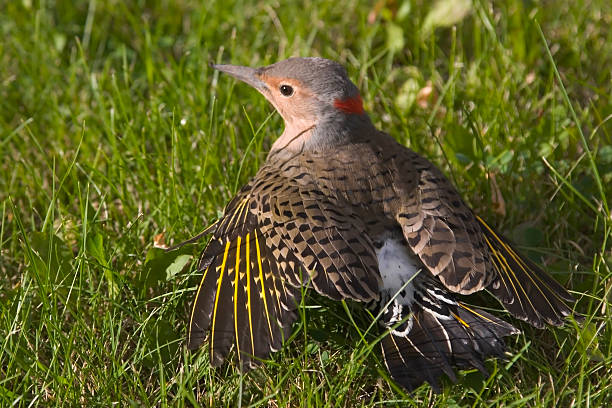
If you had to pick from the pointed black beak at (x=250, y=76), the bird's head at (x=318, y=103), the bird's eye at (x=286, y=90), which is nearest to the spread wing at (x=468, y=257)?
the bird's head at (x=318, y=103)

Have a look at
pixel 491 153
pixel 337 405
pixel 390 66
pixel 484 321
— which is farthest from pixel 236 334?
pixel 390 66

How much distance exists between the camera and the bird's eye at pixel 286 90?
4027 mm

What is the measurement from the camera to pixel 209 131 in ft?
14.0

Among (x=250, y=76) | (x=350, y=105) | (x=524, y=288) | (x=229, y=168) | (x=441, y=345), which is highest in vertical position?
(x=250, y=76)

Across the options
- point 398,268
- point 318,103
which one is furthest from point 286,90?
point 398,268

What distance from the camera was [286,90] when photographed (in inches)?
159

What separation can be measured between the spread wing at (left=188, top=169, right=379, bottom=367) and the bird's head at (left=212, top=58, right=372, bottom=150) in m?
0.40

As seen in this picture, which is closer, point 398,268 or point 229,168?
point 398,268

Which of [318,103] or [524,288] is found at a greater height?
[318,103]

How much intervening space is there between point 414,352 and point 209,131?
1.68 meters

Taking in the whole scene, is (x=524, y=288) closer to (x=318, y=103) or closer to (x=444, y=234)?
(x=444, y=234)

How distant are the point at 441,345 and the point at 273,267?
0.77 metres

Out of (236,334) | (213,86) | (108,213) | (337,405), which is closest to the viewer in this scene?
(337,405)

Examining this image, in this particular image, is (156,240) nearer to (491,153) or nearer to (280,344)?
(280,344)
